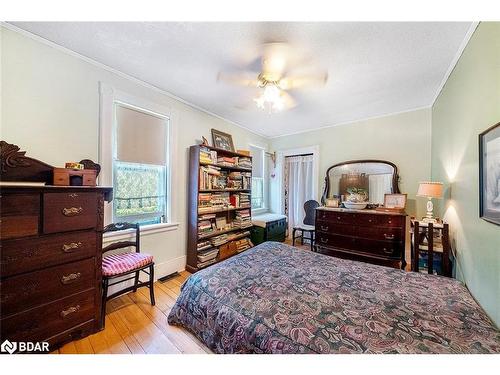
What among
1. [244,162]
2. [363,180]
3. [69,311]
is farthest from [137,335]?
[363,180]

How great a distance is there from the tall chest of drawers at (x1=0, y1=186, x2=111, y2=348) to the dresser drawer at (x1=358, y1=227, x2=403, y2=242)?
3.39 meters

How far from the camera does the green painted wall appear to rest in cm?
122

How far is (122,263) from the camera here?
6.14ft

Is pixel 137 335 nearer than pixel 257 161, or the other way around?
pixel 137 335

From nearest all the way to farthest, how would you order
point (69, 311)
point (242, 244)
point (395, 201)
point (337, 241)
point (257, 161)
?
point (69, 311), point (395, 201), point (337, 241), point (242, 244), point (257, 161)

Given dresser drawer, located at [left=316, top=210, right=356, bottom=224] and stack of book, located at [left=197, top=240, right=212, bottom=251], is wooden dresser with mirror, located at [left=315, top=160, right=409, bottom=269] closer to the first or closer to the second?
dresser drawer, located at [left=316, top=210, right=356, bottom=224]

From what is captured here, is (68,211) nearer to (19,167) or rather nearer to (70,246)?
(70,246)

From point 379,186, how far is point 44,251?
424cm

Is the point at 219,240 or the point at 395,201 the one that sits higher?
the point at 395,201

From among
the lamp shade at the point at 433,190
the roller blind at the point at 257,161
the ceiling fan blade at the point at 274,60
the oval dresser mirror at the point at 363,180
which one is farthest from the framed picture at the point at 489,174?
the roller blind at the point at 257,161

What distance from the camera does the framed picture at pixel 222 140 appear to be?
3.30 m

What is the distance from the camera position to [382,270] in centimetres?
179

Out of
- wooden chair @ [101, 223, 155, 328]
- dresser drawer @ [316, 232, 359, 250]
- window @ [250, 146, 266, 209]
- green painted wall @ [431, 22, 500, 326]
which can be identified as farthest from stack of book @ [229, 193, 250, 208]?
green painted wall @ [431, 22, 500, 326]

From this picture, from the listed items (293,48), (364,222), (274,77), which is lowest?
(364,222)
